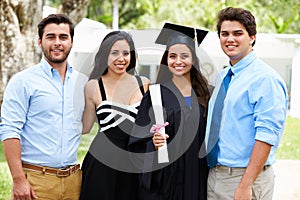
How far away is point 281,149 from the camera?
10641mm

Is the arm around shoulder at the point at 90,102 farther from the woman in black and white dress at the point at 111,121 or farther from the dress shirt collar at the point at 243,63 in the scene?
the dress shirt collar at the point at 243,63

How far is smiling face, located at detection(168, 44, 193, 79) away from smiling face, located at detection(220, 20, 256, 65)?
341 millimetres

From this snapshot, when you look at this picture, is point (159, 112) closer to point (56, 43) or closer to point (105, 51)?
point (105, 51)

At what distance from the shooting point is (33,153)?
11.7 ft

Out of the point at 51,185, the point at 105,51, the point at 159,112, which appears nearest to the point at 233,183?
the point at 159,112

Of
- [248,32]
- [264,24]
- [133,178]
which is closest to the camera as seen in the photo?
[248,32]

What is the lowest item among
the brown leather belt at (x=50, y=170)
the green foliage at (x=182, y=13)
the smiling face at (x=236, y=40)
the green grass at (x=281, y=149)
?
the green grass at (x=281, y=149)

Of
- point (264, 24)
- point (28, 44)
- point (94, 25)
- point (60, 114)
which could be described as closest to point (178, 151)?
point (60, 114)

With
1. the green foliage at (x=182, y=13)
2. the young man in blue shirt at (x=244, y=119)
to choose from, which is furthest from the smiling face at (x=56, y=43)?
the green foliage at (x=182, y=13)

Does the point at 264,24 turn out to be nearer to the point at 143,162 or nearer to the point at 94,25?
the point at 94,25

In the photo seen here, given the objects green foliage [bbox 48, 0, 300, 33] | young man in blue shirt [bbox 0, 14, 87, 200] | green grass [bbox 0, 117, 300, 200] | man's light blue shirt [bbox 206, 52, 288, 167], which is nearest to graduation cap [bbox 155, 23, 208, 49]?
man's light blue shirt [bbox 206, 52, 288, 167]

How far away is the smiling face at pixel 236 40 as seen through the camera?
3322 millimetres

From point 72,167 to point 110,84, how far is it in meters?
0.64

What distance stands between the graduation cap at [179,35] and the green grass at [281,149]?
85 cm
